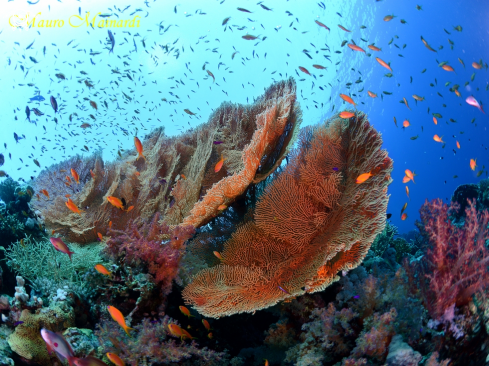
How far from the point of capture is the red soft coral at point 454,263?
8.48 feet

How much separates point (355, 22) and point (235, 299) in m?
58.6

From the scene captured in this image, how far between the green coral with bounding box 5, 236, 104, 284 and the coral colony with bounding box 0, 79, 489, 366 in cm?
3

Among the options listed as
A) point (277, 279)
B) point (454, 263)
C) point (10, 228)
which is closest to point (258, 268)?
point (277, 279)

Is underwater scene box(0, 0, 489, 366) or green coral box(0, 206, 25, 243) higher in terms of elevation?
underwater scene box(0, 0, 489, 366)

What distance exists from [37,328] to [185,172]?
10.8 ft

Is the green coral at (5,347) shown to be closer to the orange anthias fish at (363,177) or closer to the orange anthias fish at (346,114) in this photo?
the orange anthias fish at (363,177)

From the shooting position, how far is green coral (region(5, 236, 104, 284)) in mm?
4078

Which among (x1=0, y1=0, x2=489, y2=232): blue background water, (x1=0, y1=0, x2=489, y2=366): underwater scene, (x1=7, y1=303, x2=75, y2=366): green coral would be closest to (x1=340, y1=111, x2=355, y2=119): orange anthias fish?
(x1=0, y1=0, x2=489, y2=366): underwater scene

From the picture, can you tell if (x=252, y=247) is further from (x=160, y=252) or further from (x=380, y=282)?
(x=380, y=282)

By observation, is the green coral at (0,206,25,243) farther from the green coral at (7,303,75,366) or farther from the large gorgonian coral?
the large gorgonian coral

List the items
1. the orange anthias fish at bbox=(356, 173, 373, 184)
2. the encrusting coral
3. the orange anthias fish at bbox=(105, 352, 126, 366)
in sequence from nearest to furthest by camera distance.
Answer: the orange anthias fish at bbox=(105, 352, 126, 366) → the orange anthias fish at bbox=(356, 173, 373, 184) → the encrusting coral

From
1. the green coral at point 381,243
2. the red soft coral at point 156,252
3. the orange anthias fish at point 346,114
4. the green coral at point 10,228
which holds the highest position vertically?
the orange anthias fish at point 346,114

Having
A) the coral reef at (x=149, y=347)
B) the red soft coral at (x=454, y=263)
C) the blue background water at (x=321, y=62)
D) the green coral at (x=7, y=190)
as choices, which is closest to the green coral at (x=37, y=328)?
the coral reef at (x=149, y=347)

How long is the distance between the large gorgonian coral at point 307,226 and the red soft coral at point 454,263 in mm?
717
